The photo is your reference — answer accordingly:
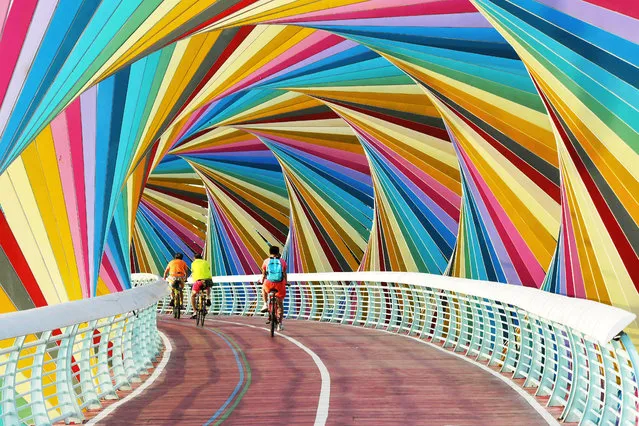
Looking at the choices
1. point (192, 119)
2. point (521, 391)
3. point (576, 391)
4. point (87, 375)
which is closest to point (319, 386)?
point (521, 391)

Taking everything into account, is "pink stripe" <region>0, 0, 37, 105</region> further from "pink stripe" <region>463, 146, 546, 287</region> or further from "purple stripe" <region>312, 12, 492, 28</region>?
"pink stripe" <region>463, 146, 546, 287</region>

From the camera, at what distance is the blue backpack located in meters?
20.4

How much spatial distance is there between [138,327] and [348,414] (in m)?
5.47

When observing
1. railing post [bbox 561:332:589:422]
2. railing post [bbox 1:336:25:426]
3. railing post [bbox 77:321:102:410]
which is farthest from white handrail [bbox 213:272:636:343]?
railing post [bbox 77:321:102:410]

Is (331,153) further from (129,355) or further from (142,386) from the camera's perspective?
(142,386)

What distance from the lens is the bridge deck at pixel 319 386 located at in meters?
10.5

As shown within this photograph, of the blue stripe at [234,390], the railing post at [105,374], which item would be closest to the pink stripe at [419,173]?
the blue stripe at [234,390]

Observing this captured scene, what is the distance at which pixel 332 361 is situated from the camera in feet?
52.1

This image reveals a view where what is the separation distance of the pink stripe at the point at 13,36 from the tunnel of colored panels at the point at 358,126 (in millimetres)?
18

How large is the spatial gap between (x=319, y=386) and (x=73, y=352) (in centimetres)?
342

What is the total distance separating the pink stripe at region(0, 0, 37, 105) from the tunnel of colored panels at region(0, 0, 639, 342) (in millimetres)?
18

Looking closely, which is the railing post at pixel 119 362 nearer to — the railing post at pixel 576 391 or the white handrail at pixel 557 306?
the white handrail at pixel 557 306

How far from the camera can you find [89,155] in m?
18.6

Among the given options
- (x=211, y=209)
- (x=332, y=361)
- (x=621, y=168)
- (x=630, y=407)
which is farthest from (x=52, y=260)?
(x=211, y=209)
